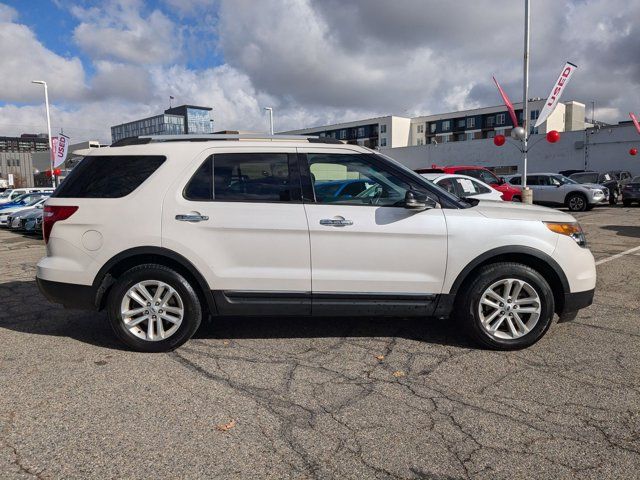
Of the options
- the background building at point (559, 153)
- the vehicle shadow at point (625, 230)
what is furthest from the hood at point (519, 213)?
the background building at point (559, 153)

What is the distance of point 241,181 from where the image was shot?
4164 millimetres

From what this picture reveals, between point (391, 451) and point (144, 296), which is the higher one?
point (144, 296)

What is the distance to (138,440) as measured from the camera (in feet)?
9.25

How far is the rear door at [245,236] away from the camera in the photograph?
4051 mm

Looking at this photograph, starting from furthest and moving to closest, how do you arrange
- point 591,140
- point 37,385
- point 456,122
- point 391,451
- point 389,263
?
point 456,122
point 591,140
point 389,263
point 37,385
point 391,451

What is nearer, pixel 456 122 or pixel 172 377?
pixel 172 377

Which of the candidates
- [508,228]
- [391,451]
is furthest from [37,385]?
[508,228]

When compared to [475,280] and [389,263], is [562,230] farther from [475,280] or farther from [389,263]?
[389,263]

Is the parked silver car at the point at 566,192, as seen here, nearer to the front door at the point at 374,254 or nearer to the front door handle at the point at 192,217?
the front door at the point at 374,254

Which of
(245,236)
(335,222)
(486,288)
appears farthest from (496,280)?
(245,236)

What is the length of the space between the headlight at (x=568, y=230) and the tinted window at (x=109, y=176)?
3.38 m

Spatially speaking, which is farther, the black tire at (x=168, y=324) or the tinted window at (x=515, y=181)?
the tinted window at (x=515, y=181)

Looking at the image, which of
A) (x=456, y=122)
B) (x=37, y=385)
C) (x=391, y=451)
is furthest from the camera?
(x=456, y=122)

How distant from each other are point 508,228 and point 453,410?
65.5 inches
